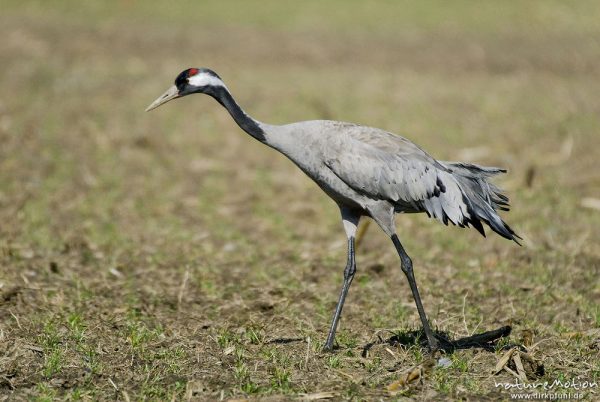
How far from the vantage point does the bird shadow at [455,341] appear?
19.0ft

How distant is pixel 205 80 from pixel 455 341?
2514mm

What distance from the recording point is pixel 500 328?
6.04 metres

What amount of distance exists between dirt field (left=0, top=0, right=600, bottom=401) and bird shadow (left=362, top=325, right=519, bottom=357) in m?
0.06

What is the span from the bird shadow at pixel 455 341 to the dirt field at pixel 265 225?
0.06 meters

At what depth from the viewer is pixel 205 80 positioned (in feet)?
19.7

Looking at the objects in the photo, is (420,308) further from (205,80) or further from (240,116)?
(205,80)

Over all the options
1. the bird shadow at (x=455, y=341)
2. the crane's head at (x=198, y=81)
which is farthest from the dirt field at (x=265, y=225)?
the crane's head at (x=198, y=81)

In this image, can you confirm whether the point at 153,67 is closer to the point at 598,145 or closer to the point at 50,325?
the point at 598,145

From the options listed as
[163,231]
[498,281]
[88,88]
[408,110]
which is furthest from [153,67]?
[498,281]

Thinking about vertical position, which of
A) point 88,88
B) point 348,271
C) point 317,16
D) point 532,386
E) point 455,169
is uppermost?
point 317,16

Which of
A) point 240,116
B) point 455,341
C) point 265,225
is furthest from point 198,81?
point 265,225

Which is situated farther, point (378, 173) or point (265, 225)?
point (265, 225)

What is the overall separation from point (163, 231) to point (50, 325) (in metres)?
2.81

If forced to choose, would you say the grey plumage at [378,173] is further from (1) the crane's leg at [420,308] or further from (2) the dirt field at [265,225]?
(2) the dirt field at [265,225]
